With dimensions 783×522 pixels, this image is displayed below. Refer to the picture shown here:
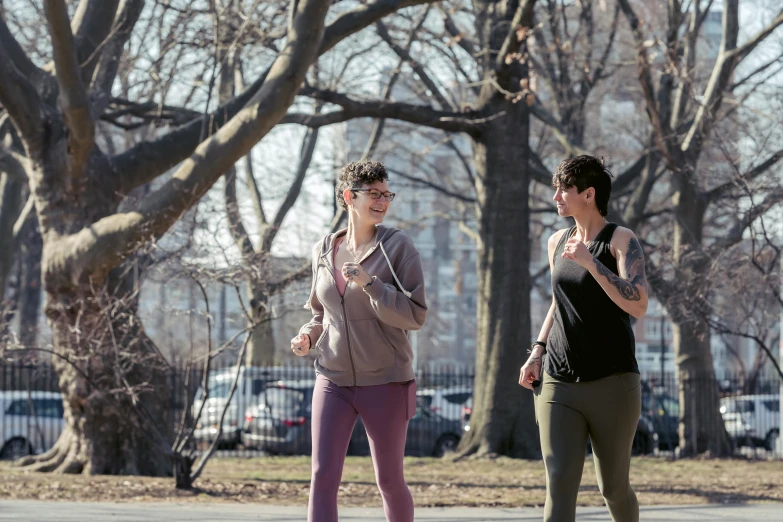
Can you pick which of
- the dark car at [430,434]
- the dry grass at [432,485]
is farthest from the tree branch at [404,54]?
the dry grass at [432,485]

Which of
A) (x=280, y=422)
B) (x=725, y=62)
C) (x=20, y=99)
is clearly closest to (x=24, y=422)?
(x=280, y=422)

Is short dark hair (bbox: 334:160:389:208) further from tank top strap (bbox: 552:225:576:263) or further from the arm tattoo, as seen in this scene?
the arm tattoo

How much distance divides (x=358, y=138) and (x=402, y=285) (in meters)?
33.6

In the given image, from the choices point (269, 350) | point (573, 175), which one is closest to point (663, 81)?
point (269, 350)

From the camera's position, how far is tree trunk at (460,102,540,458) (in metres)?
16.4

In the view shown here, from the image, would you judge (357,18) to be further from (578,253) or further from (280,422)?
(280,422)

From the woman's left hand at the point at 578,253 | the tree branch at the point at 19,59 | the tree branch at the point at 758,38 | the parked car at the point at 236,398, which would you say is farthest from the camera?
the parked car at the point at 236,398

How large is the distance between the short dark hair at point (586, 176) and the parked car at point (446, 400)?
18.3 m

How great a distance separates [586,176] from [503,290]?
38.0ft

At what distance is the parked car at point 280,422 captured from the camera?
21.1m

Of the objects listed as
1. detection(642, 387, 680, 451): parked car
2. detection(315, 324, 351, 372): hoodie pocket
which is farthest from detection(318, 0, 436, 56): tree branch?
detection(642, 387, 680, 451): parked car

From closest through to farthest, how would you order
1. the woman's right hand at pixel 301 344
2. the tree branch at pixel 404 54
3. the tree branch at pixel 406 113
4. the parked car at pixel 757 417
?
the woman's right hand at pixel 301 344
the tree branch at pixel 406 113
the tree branch at pixel 404 54
the parked car at pixel 757 417

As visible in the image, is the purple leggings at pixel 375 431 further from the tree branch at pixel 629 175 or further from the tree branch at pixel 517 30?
the tree branch at pixel 629 175

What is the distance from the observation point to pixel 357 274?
16.2 feet
